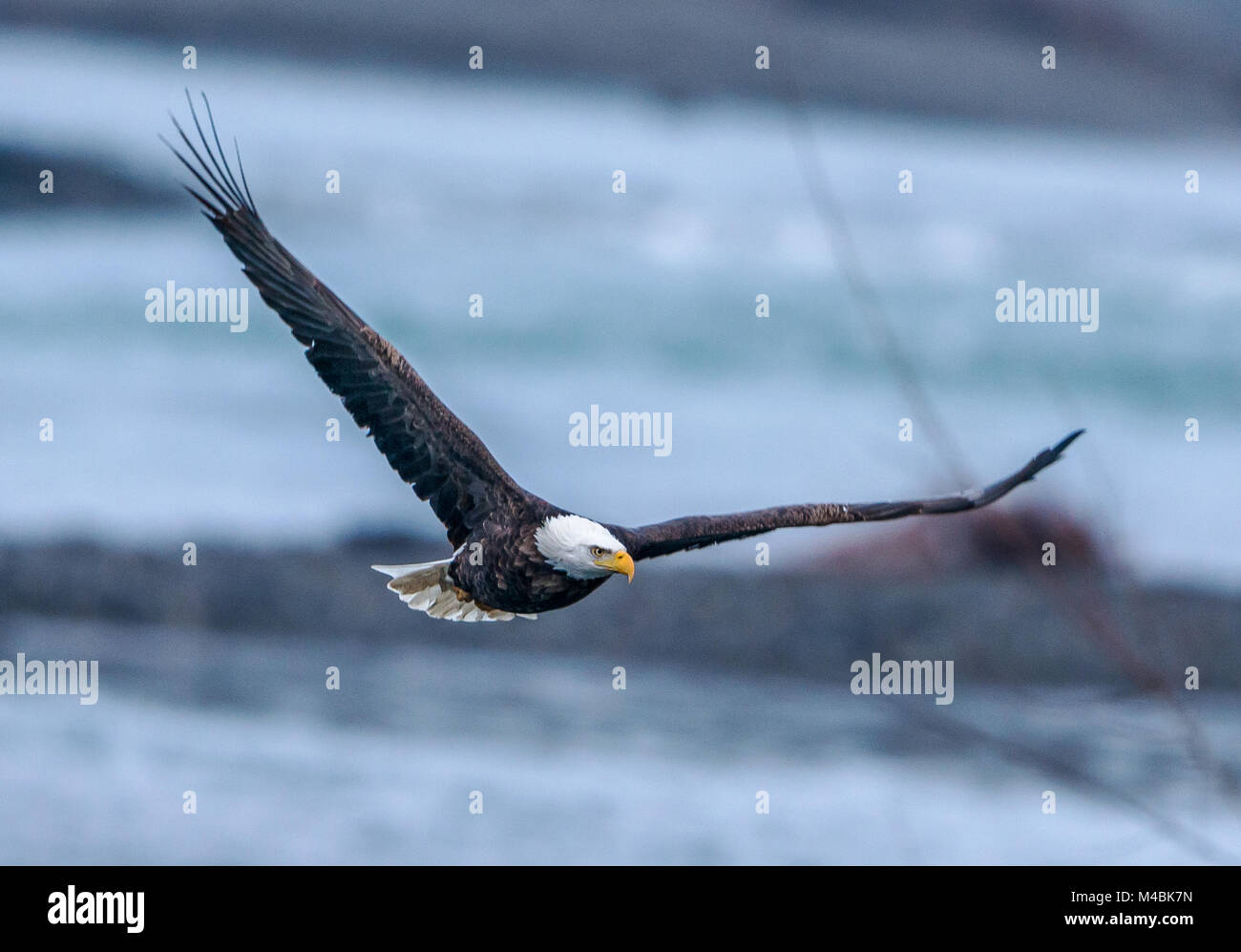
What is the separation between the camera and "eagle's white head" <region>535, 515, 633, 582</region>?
521 centimetres

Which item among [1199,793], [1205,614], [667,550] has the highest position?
[667,550]

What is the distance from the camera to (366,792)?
1445 centimetres

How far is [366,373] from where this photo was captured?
5418 mm

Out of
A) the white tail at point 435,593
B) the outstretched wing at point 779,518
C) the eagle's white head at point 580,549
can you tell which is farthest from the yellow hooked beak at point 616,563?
the white tail at point 435,593

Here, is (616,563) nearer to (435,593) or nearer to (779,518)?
(779,518)

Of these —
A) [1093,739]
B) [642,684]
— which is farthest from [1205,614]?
[642,684]

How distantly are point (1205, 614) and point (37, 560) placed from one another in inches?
549

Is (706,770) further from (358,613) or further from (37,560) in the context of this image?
(37,560)

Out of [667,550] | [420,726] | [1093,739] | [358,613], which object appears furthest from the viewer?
[358,613]

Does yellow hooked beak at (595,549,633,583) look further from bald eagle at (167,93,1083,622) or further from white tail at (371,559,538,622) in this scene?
white tail at (371,559,538,622)

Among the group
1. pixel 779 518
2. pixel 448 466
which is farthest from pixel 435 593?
pixel 779 518

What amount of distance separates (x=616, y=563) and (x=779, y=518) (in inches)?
31.1

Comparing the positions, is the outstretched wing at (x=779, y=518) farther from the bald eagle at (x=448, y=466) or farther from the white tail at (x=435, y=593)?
the white tail at (x=435, y=593)

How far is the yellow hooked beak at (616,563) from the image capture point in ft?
17.1
